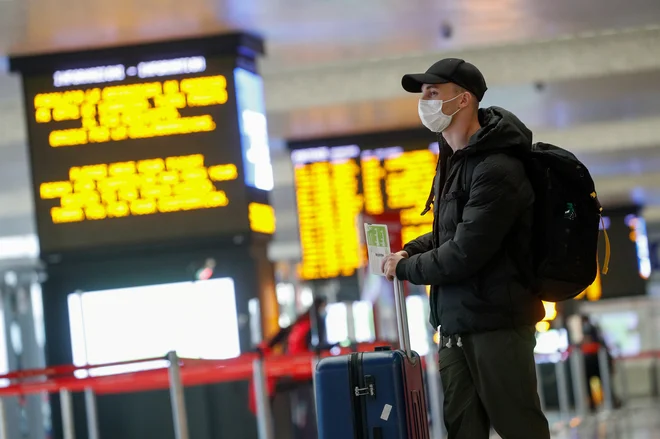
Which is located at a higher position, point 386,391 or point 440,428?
point 386,391

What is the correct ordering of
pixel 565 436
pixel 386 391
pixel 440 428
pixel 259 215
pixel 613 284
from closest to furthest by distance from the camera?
1. pixel 386 391
2. pixel 440 428
3. pixel 259 215
4. pixel 565 436
5. pixel 613 284

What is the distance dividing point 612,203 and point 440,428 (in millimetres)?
15776

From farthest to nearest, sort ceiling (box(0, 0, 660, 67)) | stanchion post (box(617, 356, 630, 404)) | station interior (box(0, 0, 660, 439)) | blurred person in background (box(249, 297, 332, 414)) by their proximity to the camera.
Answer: stanchion post (box(617, 356, 630, 404))
blurred person in background (box(249, 297, 332, 414))
station interior (box(0, 0, 660, 439))
ceiling (box(0, 0, 660, 67))

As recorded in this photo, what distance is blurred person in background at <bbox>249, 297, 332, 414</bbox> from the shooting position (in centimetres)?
1056

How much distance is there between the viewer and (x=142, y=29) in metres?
10.2

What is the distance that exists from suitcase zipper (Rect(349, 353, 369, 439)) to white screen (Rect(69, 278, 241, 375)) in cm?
664

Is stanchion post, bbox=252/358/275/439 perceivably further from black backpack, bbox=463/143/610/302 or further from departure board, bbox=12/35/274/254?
black backpack, bbox=463/143/610/302

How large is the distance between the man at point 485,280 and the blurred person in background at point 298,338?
5584 millimetres

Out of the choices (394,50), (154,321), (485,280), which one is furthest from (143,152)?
(485,280)

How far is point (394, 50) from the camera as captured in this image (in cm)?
1169

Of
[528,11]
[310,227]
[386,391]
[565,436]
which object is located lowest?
[565,436]

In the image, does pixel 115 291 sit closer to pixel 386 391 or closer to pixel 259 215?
pixel 259 215

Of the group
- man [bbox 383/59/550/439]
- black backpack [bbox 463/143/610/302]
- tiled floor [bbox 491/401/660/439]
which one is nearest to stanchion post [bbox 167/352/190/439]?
man [bbox 383/59/550/439]

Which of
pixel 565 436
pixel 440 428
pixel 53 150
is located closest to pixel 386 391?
pixel 440 428
